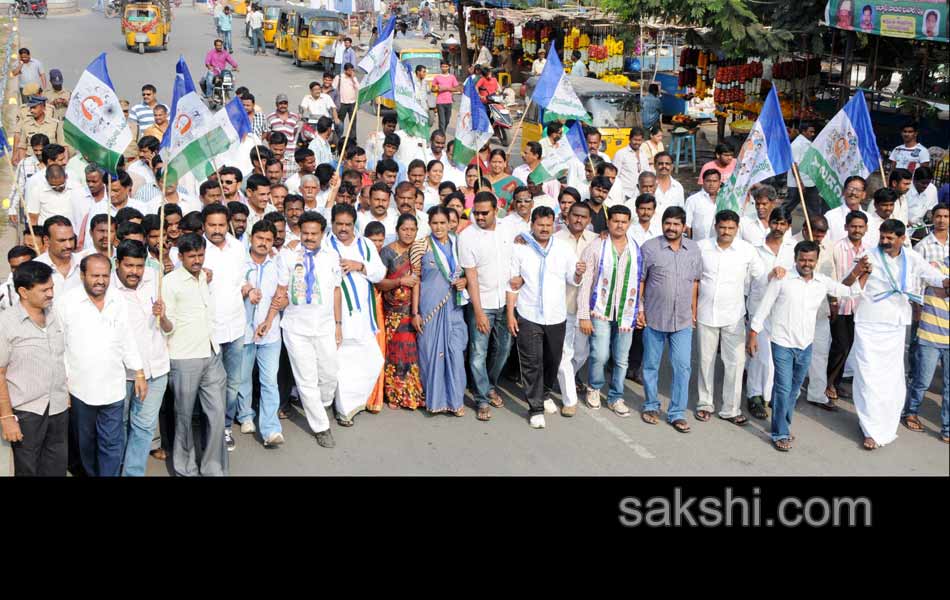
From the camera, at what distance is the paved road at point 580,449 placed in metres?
6.66

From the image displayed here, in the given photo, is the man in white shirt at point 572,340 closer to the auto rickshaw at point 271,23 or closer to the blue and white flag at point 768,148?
the blue and white flag at point 768,148

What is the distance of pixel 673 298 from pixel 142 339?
358 centimetres

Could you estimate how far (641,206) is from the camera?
7.86 metres

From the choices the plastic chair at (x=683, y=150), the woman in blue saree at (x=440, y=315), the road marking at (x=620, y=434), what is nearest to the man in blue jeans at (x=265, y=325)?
the woman in blue saree at (x=440, y=315)

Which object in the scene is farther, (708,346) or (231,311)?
(708,346)

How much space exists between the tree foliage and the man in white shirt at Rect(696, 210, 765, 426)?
9.19 m

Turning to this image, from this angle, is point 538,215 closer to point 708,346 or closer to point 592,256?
point 592,256

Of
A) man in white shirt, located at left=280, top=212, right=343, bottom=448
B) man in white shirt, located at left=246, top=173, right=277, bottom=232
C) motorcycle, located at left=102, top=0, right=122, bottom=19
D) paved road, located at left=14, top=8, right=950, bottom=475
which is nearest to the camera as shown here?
paved road, located at left=14, top=8, right=950, bottom=475

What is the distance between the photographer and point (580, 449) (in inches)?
276

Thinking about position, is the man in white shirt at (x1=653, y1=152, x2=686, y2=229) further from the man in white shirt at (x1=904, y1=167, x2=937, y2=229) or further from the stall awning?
the stall awning

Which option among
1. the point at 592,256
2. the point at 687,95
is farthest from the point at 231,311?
the point at 687,95

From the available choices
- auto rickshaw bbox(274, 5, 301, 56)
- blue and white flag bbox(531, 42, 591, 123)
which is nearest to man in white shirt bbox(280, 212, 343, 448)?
blue and white flag bbox(531, 42, 591, 123)

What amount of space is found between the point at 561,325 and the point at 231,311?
7.79ft

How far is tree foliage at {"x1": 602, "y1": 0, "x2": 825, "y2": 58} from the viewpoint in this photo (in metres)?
15.6
